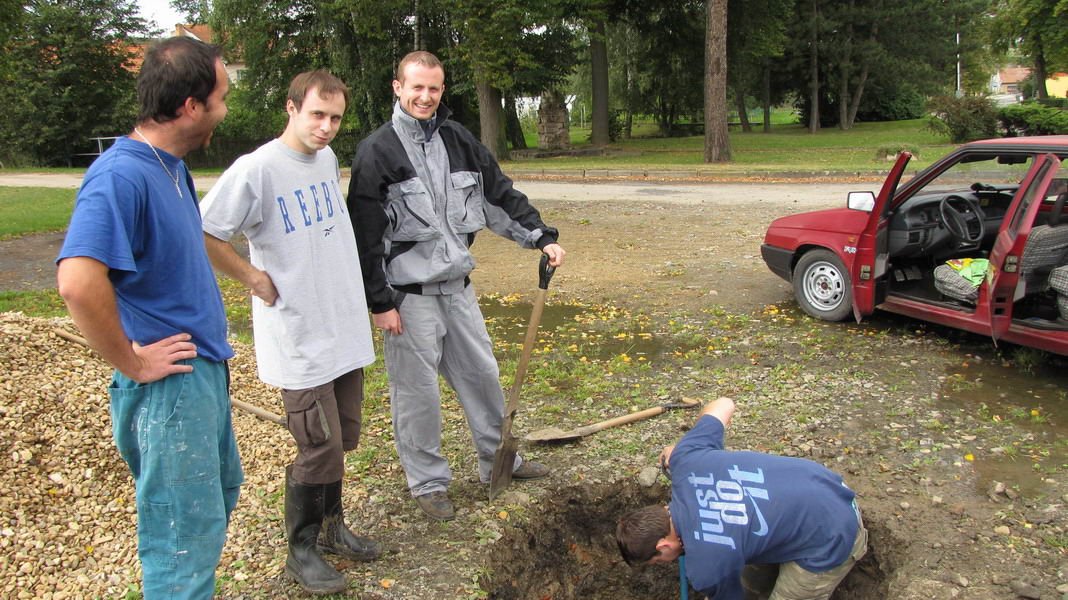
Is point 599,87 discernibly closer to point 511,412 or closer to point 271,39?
point 271,39

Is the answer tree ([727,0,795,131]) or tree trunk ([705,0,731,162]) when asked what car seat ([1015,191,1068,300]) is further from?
tree ([727,0,795,131])

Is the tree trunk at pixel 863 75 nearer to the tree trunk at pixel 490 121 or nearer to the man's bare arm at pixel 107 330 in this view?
the tree trunk at pixel 490 121

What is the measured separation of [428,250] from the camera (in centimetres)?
376

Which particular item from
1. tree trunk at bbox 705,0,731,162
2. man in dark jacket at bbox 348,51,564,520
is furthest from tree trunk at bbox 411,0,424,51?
man in dark jacket at bbox 348,51,564,520

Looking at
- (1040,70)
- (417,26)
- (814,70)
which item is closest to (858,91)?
(814,70)

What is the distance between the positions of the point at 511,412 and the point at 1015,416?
128 inches

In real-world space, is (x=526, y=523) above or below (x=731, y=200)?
below

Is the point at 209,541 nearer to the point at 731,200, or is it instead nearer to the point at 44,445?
the point at 44,445

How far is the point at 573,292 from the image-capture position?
28.3 feet

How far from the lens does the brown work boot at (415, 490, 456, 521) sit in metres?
3.94

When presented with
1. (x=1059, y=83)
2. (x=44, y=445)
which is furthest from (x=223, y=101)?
(x=1059, y=83)

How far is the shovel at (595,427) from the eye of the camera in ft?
15.6

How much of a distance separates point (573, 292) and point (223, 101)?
6.33 meters

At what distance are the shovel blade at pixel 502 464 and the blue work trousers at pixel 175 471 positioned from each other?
1703 millimetres
